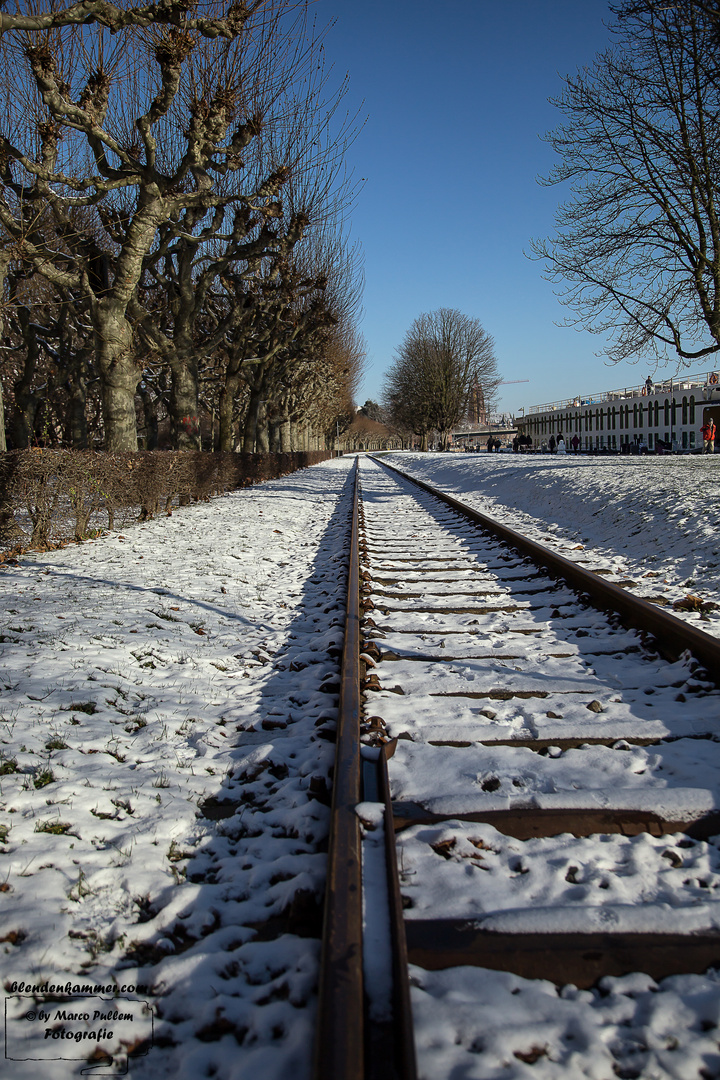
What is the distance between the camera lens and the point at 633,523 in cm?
867

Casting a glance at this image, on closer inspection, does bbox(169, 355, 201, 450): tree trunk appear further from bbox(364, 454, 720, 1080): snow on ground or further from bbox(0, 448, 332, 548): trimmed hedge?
bbox(364, 454, 720, 1080): snow on ground

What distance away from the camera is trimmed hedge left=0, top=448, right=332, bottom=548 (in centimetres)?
731

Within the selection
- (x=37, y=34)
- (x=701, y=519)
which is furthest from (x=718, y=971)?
(x=37, y=34)

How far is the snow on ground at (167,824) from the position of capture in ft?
5.44

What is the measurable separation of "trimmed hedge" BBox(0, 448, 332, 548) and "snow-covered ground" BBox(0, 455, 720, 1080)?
240 cm

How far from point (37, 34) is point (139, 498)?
687cm

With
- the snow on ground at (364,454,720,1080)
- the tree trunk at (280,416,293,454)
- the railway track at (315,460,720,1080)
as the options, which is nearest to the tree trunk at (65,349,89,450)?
the tree trunk at (280,416,293,454)

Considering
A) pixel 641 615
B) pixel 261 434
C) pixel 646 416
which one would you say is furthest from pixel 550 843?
pixel 646 416

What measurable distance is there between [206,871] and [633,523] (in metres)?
7.91

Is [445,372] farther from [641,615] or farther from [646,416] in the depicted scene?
[641,615]

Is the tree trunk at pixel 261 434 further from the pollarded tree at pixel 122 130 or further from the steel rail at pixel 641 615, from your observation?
the steel rail at pixel 641 615

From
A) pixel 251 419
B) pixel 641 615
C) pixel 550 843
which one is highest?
Answer: pixel 251 419

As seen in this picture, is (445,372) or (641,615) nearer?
(641,615)

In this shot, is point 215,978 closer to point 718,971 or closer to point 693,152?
point 718,971
